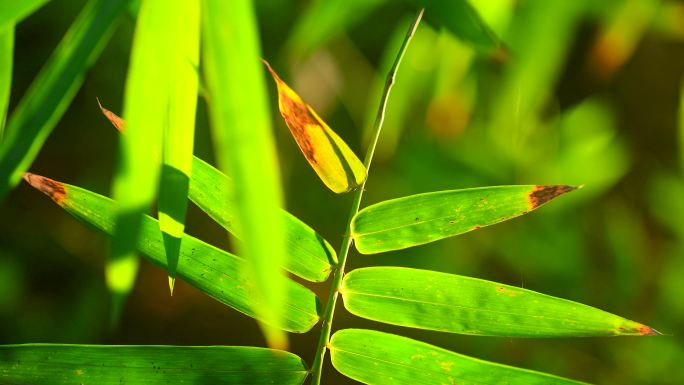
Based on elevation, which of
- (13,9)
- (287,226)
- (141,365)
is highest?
(13,9)

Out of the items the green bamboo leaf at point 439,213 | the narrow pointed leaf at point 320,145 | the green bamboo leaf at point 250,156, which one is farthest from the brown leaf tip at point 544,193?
the green bamboo leaf at point 250,156

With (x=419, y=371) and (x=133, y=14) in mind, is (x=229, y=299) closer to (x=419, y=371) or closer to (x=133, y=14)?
(x=419, y=371)

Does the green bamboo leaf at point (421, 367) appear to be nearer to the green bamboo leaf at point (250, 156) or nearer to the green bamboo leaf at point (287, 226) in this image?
the green bamboo leaf at point (287, 226)

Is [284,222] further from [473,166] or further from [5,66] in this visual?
[473,166]

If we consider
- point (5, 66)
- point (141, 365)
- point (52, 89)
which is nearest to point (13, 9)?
point (52, 89)

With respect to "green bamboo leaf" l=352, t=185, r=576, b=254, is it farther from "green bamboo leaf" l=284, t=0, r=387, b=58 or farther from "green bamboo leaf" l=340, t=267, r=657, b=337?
"green bamboo leaf" l=284, t=0, r=387, b=58

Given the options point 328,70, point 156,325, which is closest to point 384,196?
point 328,70

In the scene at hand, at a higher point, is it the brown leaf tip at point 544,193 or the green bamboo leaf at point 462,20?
the green bamboo leaf at point 462,20
